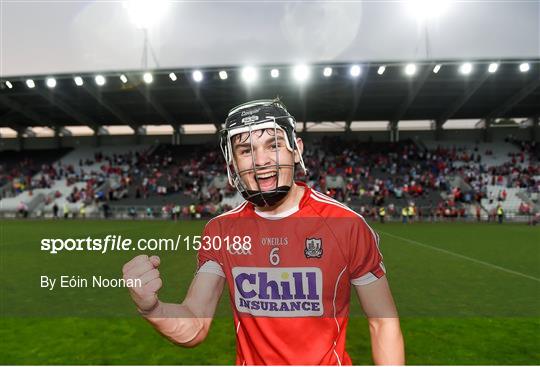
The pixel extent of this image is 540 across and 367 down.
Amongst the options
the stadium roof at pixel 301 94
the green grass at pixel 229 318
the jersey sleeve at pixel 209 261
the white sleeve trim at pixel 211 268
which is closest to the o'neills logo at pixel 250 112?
the jersey sleeve at pixel 209 261

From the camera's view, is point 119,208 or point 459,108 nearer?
point 119,208

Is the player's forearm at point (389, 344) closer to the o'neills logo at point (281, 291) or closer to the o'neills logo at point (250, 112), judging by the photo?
the o'neills logo at point (281, 291)

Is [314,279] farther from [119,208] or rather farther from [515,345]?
[119,208]

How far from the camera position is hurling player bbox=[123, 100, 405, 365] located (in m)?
2.26

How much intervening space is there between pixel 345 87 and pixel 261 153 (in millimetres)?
34177

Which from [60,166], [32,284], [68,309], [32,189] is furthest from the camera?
[60,166]

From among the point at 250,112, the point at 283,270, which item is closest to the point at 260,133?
the point at 250,112

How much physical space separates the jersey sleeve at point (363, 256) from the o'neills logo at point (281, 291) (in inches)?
8.0

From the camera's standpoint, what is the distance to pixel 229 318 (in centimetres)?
646

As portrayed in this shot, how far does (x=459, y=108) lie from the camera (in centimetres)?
4041

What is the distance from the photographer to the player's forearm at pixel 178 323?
6.80ft

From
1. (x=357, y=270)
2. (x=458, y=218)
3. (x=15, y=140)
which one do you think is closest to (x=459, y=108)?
(x=458, y=218)

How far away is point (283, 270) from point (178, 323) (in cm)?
64
